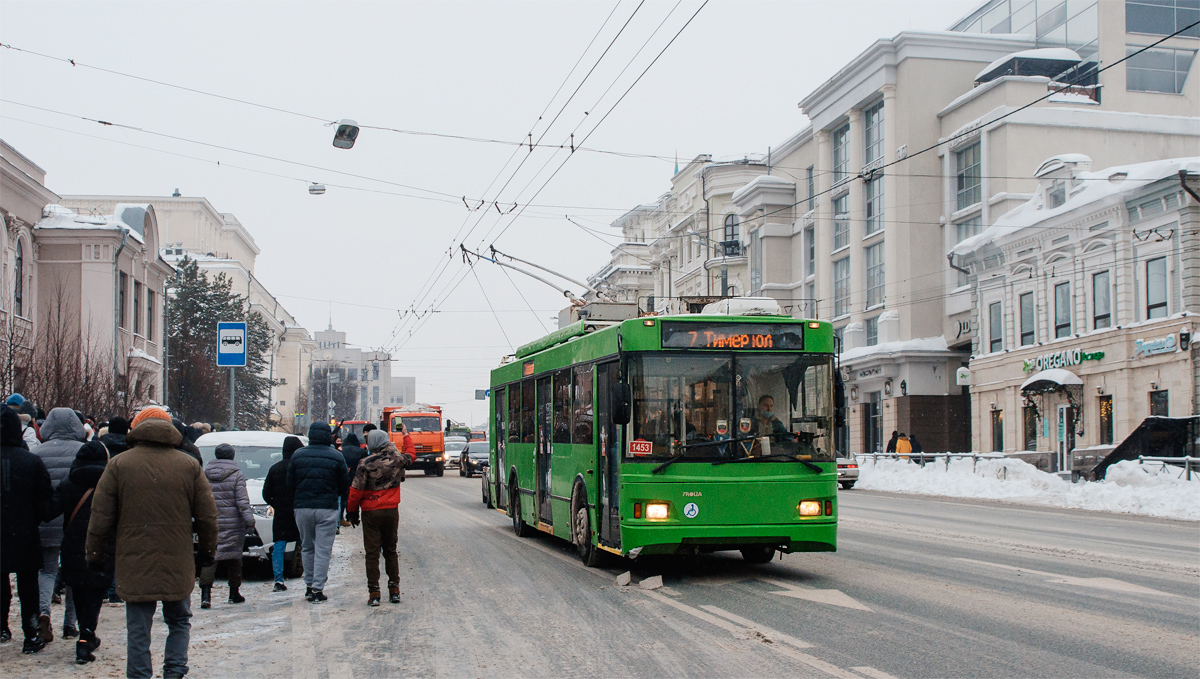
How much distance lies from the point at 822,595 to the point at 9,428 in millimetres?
7073

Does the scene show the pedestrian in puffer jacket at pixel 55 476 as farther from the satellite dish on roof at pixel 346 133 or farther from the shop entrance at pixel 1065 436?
the shop entrance at pixel 1065 436

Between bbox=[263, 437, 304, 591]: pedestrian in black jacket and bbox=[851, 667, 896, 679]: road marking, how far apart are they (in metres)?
6.71

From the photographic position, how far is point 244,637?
30.6ft

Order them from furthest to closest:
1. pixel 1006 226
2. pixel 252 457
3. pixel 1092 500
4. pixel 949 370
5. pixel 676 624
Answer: pixel 949 370 < pixel 1006 226 < pixel 1092 500 < pixel 252 457 < pixel 676 624

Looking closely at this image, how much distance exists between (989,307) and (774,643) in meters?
38.7

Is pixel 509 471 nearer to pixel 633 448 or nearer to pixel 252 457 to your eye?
pixel 252 457

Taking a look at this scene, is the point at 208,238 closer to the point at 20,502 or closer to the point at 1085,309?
the point at 1085,309

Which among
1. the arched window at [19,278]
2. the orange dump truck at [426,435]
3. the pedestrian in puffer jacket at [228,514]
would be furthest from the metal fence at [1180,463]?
the arched window at [19,278]

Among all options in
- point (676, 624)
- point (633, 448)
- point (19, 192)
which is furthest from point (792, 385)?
point (19, 192)

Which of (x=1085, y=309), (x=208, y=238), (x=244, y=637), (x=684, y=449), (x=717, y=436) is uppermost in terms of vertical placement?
(x=208, y=238)

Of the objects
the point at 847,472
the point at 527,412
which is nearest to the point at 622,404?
the point at 527,412

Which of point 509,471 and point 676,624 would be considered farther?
point 509,471

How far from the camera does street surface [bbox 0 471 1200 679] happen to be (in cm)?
770

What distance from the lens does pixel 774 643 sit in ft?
27.3
